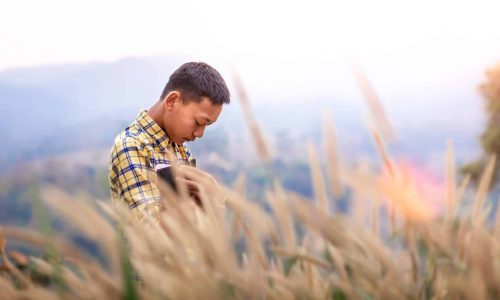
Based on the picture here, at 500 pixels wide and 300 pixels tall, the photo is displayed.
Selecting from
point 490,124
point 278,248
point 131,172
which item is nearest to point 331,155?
point 278,248

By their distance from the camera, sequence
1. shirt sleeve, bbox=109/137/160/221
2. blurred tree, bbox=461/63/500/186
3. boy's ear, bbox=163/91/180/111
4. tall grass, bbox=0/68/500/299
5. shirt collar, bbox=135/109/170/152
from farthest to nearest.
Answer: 1. blurred tree, bbox=461/63/500/186
2. boy's ear, bbox=163/91/180/111
3. shirt collar, bbox=135/109/170/152
4. shirt sleeve, bbox=109/137/160/221
5. tall grass, bbox=0/68/500/299

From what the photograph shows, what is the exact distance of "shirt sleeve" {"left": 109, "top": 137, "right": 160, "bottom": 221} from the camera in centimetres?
198

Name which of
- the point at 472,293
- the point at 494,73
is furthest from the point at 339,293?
the point at 494,73

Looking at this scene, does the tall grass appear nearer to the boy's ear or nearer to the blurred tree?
the boy's ear

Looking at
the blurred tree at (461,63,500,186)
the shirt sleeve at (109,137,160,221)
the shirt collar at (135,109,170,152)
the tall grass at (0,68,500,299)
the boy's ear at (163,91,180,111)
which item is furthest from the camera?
the blurred tree at (461,63,500,186)

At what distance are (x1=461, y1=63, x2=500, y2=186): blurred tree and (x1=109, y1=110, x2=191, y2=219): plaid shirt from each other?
1266 cm

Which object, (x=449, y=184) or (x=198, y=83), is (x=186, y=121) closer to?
(x=198, y=83)

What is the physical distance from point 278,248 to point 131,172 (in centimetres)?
121

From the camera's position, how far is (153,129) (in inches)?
94.9

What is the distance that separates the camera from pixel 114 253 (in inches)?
33.1

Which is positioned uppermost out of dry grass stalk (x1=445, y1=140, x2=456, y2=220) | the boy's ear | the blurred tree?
the boy's ear

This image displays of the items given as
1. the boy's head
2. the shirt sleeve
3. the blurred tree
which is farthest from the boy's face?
the blurred tree

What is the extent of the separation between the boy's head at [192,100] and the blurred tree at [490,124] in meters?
12.3

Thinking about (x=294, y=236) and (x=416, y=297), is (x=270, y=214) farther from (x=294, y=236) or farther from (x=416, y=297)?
(x=416, y=297)
